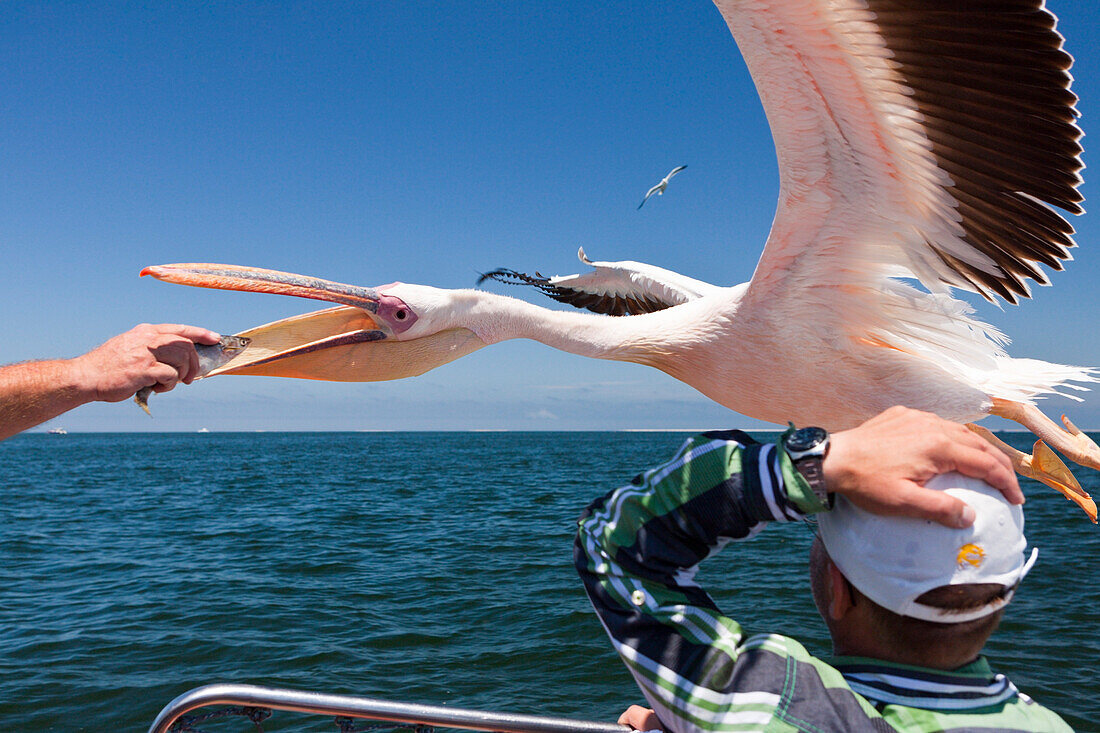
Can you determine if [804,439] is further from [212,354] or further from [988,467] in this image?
[212,354]

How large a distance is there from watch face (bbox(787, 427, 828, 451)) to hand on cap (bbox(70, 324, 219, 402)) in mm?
1664

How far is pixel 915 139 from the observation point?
281cm

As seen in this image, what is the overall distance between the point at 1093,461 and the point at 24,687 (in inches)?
325

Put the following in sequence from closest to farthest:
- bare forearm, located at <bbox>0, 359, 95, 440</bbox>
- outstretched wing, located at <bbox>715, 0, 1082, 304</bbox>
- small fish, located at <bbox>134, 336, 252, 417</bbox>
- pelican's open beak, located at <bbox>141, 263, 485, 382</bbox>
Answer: bare forearm, located at <bbox>0, 359, 95, 440</bbox> < small fish, located at <bbox>134, 336, 252, 417</bbox> < outstretched wing, located at <bbox>715, 0, 1082, 304</bbox> < pelican's open beak, located at <bbox>141, 263, 485, 382</bbox>

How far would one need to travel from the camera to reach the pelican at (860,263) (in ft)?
8.28

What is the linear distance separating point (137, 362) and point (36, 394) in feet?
0.80

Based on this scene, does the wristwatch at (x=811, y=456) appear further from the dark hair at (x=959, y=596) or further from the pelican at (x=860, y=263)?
the pelican at (x=860, y=263)

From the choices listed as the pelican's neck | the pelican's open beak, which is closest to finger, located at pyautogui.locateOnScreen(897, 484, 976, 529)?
the pelican's open beak

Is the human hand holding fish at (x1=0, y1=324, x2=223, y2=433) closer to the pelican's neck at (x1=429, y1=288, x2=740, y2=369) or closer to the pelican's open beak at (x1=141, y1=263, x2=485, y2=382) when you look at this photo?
the pelican's open beak at (x1=141, y1=263, x2=485, y2=382)

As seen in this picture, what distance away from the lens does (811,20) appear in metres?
2.43

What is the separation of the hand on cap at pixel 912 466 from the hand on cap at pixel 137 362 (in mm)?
1721

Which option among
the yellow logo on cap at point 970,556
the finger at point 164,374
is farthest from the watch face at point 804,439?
the finger at point 164,374

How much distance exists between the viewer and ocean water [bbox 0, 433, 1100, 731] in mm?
6309

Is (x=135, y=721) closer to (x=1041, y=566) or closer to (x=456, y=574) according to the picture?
(x=456, y=574)
